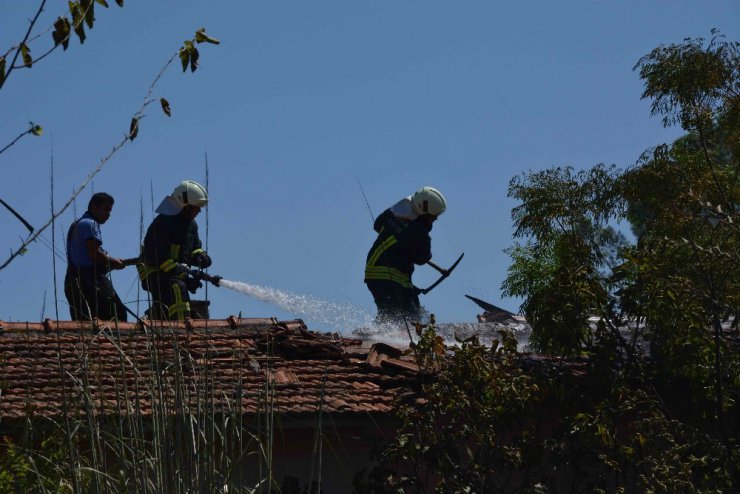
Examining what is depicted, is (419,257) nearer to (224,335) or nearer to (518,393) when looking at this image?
(224,335)

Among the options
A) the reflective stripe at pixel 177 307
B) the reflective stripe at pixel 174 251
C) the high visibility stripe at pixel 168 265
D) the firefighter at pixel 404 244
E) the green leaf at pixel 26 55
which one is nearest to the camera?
the green leaf at pixel 26 55

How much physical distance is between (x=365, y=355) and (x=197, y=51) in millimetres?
6128

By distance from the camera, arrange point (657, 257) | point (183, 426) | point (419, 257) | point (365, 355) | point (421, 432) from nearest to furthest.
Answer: point (183, 426) → point (421, 432) → point (657, 257) → point (365, 355) → point (419, 257)

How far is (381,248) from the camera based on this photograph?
48.0ft

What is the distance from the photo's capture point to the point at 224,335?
11195mm

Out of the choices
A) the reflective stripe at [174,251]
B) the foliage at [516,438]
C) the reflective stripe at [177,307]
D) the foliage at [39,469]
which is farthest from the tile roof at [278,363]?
the reflective stripe at [174,251]

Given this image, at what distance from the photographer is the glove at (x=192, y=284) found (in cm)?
1279

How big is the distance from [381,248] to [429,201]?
0.74 meters

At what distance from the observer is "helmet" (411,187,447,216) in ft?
47.2

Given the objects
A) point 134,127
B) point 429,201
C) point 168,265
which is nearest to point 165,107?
point 134,127

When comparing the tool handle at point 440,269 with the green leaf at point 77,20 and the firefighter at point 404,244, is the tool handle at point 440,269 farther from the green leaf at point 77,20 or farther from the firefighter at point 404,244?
the green leaf at point 77,20

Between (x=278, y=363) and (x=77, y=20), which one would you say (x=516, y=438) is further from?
(x=77, y=20)

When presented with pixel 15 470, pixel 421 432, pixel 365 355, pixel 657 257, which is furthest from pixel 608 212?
pixel 15 470

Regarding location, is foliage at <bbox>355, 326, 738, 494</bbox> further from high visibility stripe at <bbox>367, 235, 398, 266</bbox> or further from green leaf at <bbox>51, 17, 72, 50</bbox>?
high visibility stripe at <bbox>367, 235, 398, 266</bbox>
